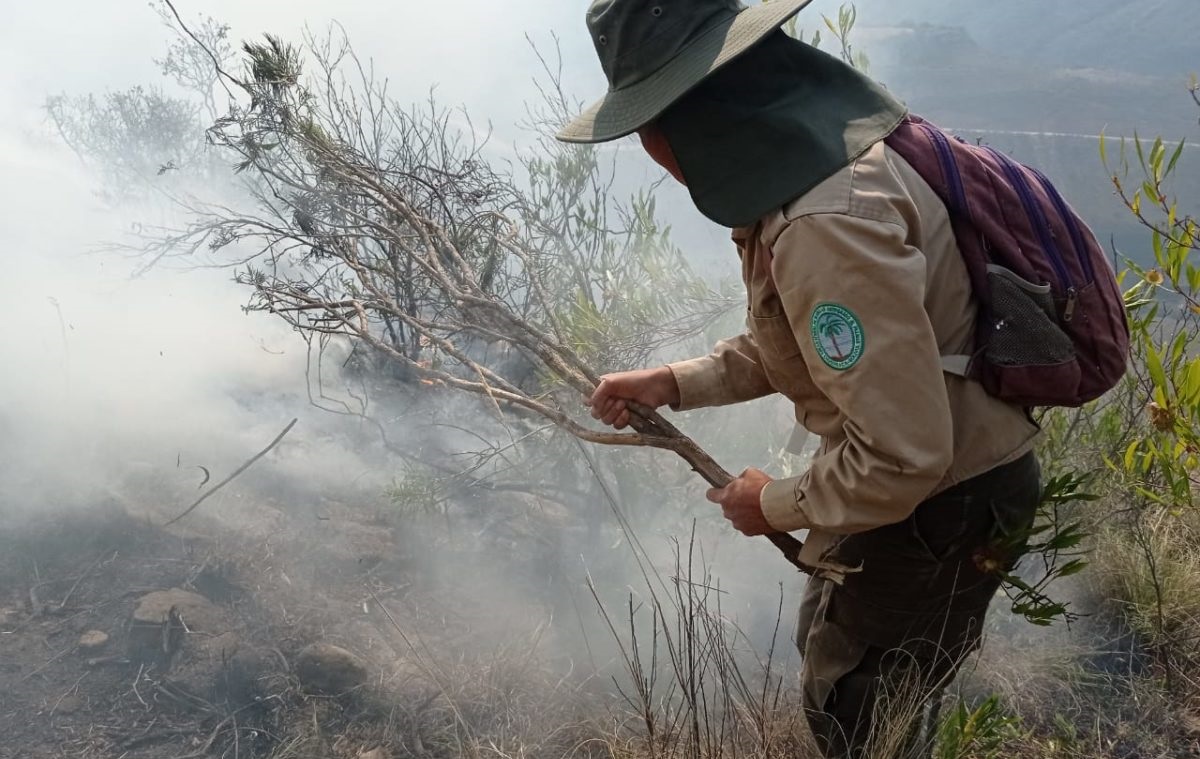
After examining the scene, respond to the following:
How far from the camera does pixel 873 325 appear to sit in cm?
114

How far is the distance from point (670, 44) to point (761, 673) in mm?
2935

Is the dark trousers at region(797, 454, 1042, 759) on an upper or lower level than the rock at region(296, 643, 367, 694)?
upper

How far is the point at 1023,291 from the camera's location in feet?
4.28

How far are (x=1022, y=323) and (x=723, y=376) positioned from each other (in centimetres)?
68

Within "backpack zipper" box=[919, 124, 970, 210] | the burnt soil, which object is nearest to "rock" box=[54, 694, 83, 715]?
the burnt soil

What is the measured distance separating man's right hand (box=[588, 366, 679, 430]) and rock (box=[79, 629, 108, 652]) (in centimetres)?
304

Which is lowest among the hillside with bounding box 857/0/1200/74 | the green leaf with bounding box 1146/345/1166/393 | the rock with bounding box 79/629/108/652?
the rock with bounding box 79/629/108/652

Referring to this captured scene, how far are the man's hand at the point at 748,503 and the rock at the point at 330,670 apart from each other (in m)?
2.45

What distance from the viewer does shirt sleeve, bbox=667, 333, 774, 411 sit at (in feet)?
5.99

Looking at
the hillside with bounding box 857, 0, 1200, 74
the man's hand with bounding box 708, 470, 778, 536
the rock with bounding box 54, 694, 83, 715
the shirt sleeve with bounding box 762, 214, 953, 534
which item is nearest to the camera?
the shirt sleeve with bounding box 762, 214, 953, 534

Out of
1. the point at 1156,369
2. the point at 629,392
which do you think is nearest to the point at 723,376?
the point at 629,392

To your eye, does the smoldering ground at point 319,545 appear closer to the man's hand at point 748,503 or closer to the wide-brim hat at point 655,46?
the man's hand at point 748,503

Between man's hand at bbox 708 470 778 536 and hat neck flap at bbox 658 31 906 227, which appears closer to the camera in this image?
hat neck flap at bbox 658 31 906 227

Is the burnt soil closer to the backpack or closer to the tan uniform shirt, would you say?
the tan uniform shirt
